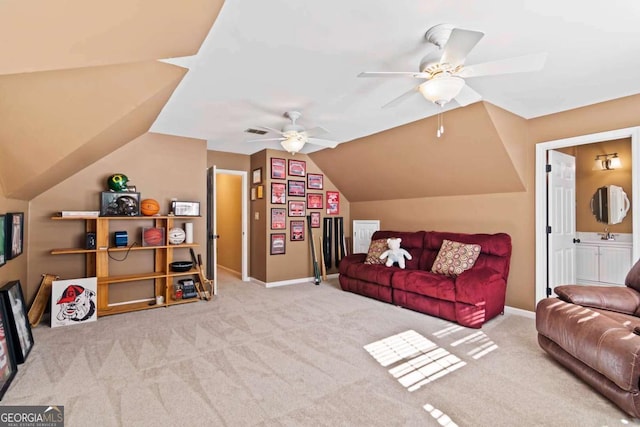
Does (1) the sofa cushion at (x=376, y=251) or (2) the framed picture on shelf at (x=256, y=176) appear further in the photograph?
(2) the framed picture on shelf at (x=256, y=176)

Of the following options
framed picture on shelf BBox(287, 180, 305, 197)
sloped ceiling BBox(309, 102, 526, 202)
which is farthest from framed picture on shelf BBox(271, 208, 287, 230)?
sloped ceiling BBox(309, 102, 526, 202)

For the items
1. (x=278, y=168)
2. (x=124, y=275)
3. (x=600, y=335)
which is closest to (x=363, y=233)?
(x=278, y=168)

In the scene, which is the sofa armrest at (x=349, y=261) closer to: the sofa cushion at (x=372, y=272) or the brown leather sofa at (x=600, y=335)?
the sofa cushion at (x=372, y=272)

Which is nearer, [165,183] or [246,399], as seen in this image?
[246,399]

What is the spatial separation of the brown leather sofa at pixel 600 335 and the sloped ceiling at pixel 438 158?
Result: 1.72 meters

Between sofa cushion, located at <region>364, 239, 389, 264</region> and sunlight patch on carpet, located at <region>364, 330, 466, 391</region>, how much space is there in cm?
179

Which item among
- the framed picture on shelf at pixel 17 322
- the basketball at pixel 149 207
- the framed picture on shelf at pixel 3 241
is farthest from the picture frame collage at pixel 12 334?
the basketball at pixel 149 207

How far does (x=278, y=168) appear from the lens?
5.62 metres

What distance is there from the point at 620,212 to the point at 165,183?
21.8 ft

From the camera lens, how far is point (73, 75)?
207 cm

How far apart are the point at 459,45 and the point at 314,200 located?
4.43 m

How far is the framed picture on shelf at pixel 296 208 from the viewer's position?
19.0 ft

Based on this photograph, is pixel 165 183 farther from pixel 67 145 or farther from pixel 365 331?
pixel 365 331

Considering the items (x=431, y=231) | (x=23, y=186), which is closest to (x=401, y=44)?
(x=431, y=231)
